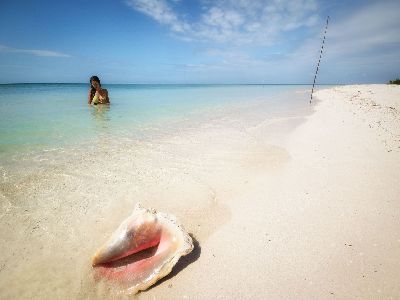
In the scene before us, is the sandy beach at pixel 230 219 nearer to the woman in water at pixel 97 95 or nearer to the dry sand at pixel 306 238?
the dry sand at pixel 306 238

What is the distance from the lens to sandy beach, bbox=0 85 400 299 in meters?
2.14

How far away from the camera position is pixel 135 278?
7.19 ft

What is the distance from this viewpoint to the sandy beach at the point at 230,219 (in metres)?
2.14

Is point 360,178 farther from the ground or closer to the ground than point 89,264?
farther from the ground

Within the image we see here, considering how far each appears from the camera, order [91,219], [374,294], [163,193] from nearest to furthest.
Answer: [374,294] → [91,219] → [163,193]

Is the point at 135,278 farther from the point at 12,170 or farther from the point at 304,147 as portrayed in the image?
the point at 304,147

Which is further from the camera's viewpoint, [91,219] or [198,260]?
[91,219]

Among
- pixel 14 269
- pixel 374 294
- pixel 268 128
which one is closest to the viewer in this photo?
pixel 374 294

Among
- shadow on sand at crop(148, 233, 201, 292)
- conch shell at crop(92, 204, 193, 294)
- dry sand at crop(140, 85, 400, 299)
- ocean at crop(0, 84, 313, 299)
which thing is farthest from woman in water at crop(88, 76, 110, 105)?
shadow on sand at crop(148, 233, 201, 292)

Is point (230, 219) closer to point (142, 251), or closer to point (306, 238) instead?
point (306, 238)

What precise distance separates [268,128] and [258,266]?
6671mm

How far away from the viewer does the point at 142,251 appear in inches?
Answer: 96.9

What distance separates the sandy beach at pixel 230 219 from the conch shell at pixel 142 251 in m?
0.13

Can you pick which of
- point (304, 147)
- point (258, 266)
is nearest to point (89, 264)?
point (258, 266)
